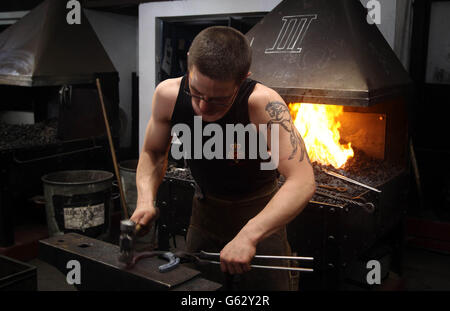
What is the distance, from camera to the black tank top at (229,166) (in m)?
2.24

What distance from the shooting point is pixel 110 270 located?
1.82 metres

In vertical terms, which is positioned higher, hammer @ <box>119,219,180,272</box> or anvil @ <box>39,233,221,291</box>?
hammer @ <box>119,219,180,272</box>

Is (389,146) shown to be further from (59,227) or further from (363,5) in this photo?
(59,227)

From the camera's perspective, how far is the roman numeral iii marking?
3711mm

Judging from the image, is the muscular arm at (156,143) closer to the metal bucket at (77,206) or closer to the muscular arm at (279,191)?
the muscular arm at (279,191)

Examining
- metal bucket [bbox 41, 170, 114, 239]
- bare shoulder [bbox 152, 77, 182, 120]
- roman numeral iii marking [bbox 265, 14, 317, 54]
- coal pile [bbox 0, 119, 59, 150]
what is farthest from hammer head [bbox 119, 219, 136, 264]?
coal pile [bbox 0, 119, 59, 150]

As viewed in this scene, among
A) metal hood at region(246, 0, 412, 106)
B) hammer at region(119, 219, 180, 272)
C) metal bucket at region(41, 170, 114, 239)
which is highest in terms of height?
metal hood at region(246, 0, 412, 106)

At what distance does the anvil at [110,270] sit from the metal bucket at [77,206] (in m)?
2.34

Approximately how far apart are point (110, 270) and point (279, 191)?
77 cm

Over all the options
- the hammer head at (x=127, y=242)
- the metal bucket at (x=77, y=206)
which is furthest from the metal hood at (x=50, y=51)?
the hammer head at (x=127, y=242)

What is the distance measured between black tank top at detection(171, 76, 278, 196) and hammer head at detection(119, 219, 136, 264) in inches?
27.4

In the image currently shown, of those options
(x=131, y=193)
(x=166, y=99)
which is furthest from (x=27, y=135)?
(x=166, y=99)

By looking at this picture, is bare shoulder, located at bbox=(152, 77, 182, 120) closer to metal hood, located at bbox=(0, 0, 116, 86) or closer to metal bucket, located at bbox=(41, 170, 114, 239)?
metal bucket, located at bbox=(41, 170, 114, 239)

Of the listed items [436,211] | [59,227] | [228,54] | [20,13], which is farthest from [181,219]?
[20,13]
